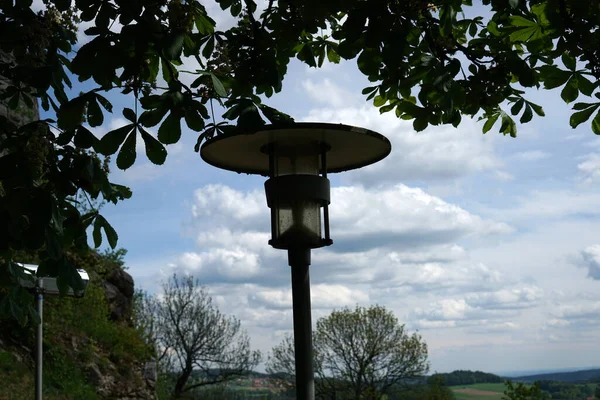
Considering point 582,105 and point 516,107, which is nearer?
point 582,105

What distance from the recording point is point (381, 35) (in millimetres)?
2748

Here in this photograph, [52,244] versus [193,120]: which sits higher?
[193,120]

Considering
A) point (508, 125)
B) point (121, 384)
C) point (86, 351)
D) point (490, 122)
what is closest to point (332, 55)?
point (490, 122)

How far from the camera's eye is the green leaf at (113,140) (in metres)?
2.72

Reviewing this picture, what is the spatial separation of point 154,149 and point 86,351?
35.4 ft

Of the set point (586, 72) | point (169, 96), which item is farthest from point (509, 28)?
point (169, 96)

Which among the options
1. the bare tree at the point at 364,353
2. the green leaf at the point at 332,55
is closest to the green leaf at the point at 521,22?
the green leaf at the point at 332,55

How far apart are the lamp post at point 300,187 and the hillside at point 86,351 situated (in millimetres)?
7774

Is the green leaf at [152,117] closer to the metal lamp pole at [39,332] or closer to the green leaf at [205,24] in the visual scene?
the green leaf at [205,24]

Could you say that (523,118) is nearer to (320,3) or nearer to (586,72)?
(586,72)

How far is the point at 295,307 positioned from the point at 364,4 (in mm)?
1856

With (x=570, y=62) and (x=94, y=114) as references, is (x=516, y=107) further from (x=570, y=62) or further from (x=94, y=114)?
(x=94, y=114)

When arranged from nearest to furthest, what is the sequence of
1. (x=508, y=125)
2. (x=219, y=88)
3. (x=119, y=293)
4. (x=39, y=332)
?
(x=219, y=88) < (x=508, y=125) < (x=39, y=332) < (x=119, y=293)

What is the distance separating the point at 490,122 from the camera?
449 cm
